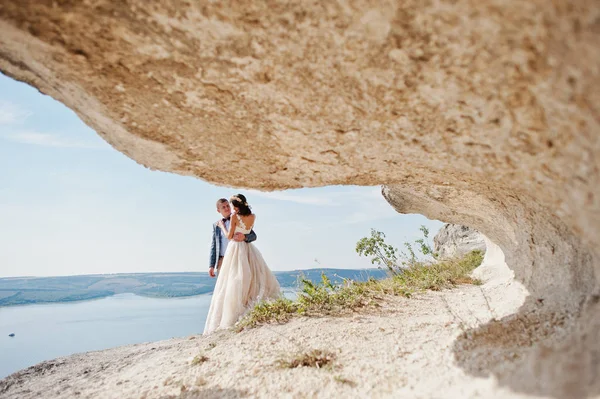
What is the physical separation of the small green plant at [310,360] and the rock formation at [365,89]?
1.41 meters

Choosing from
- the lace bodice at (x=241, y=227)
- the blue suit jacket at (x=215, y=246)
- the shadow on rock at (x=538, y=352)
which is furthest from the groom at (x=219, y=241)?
the shadow on rock at (x=538, y=352)

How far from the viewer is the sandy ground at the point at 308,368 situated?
7.54 ft

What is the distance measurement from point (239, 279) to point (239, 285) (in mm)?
103

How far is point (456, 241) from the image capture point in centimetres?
1128

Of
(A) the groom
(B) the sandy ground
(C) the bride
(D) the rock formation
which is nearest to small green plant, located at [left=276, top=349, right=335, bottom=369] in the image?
(B) the sandy ground

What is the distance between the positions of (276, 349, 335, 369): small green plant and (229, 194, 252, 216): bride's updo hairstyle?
133 inches

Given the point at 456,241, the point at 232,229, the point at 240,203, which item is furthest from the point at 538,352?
the point at 456,241

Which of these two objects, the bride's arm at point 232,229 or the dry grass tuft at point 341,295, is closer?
the dry grass tuft at point 341,295

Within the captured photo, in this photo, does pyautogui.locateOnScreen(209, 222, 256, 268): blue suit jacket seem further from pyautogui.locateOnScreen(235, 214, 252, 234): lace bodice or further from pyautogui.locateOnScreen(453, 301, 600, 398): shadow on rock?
pyautogui.locateOnScreen(453, 301, 600, 398): shadow on rock

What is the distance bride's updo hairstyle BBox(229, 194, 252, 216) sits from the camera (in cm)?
600

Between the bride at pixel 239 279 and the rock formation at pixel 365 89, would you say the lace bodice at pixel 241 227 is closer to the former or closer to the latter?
the bride at pixel 239 279

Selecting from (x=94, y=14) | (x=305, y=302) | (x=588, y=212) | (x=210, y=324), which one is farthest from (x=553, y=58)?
(x=210, y=324)

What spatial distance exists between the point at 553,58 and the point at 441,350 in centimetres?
205

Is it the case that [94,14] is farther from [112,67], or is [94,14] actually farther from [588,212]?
[588,212]
